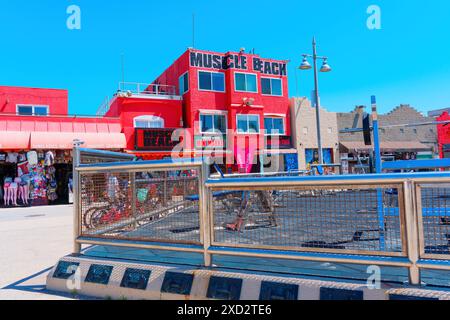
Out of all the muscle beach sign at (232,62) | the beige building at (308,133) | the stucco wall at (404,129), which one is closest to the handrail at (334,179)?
the muscle beach sign at (232,62)

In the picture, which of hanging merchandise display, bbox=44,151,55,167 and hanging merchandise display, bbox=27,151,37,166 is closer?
hanging merchandise display, bbox=27,151,37,166

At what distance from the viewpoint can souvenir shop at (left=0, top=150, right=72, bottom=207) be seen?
63.2 ft

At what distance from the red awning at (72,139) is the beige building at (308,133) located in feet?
47.8

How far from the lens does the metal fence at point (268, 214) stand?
108 inches

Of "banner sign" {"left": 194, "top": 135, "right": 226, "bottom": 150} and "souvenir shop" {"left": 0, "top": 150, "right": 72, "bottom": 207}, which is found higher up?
"banner sign" {"left": 194, "top": 135, "right": 226, "bottom": 150}

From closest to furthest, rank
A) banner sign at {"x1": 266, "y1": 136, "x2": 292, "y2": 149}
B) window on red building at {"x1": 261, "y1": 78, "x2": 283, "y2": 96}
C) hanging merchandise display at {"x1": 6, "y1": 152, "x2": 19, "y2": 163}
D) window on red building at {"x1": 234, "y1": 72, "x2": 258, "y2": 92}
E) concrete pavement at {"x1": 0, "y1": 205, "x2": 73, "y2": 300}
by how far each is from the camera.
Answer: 1. concrete pavement at {"x1": 0, "y1": 205, "x2": 73, "y2": 300}
2. hanging merchandise display at {"x1": 6, "y1": 152, "x2": 19, "y2": 163}
3. window on red building at {"x1": 234, "y1": 72, "x2": 258, "y2": 92}
4. banner sign at {"x1": 266, "y1": 136, "x2": 292, "y2": 149}
5. window on red building at {"x1": 261, "y1": 78, "x2": 283, "y2": 96}

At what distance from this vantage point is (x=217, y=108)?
2575 centimetres

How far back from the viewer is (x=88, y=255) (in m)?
4.19

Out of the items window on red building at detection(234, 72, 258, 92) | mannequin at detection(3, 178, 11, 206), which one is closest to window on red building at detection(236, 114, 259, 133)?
window on red building at detection(234, 72, 258, 92)

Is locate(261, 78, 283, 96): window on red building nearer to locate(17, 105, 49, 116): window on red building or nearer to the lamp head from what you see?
the lamp head

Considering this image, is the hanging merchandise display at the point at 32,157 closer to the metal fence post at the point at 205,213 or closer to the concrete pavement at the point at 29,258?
the concrete pavement at the point at 29,258

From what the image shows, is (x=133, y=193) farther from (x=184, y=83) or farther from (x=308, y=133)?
(x=308, y=133)

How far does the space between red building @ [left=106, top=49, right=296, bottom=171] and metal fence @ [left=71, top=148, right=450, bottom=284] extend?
58.6 feet
